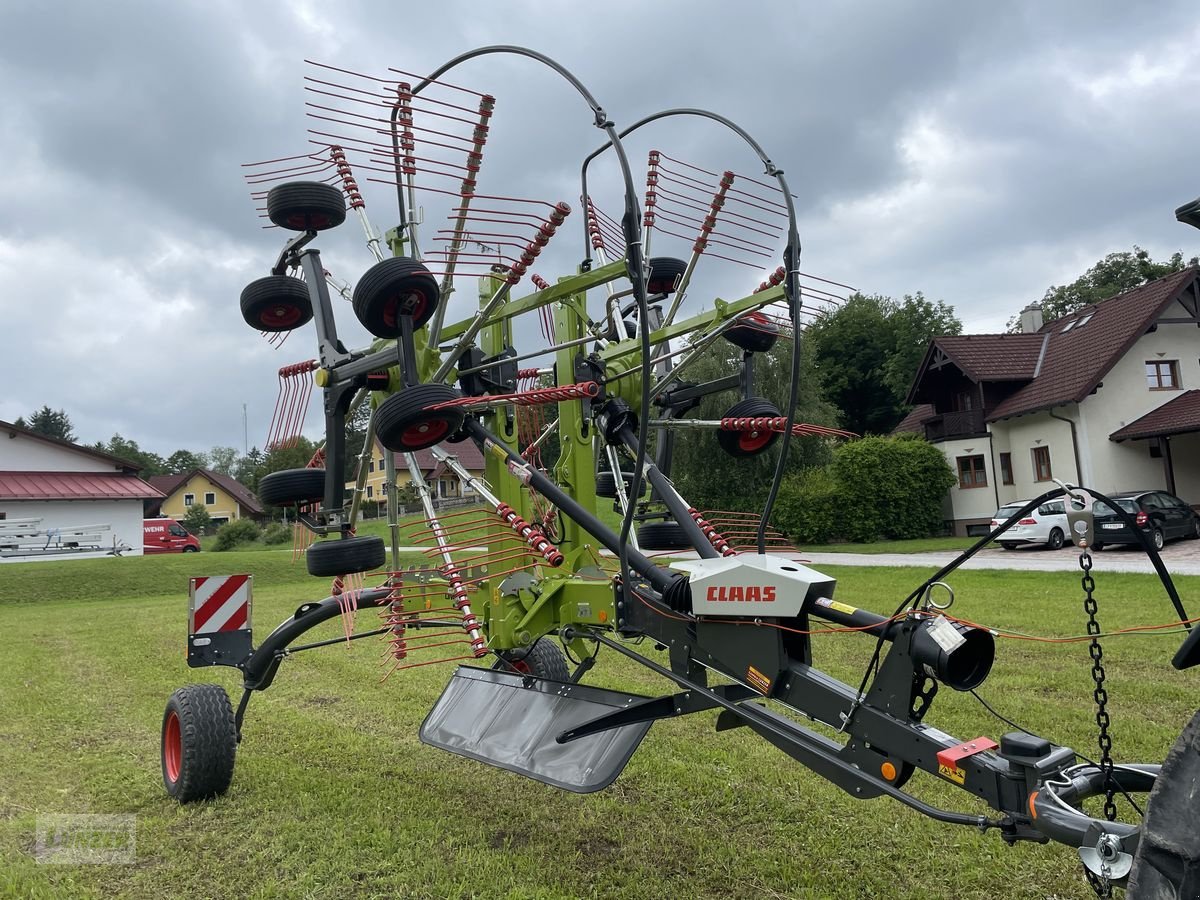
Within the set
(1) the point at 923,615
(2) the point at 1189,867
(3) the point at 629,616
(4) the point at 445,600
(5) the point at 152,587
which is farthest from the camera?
(5) the point at 152,587

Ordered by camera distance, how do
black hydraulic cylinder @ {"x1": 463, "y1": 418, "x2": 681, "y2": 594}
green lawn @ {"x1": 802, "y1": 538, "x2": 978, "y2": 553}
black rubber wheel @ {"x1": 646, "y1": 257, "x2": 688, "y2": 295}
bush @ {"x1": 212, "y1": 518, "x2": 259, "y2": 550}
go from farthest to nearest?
1. bush @ {"x1": 212, "y1": 518, "x2": 259, "y2": 550}
2. green lawn @ {"x1": 802, "y1": 538, "x2": 978, "y2": 553}
3. black rubber wheel @ {"x1": 646, "y1": 257, "x2": 688, "y2": 295}
4. black hydraulic cylinder @ {"x1": 463, "y1": 418, "x2": 681, "y2": 594}

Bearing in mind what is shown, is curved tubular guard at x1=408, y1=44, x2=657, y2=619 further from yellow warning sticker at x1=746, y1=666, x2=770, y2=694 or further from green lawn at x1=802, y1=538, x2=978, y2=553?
green lawn at x1=802, y1=538, x2=978, y2=553

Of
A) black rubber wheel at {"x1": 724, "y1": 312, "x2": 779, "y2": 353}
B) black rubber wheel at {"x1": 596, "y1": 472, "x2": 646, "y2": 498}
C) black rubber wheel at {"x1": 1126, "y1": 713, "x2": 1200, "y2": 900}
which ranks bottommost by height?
black rubber wheel at {"x1": 1126, "y1": 713, "x2": 1200, "y2": 900}

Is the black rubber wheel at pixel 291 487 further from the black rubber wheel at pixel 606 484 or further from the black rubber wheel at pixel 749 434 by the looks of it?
the black rubber wheel at pixel 749 434

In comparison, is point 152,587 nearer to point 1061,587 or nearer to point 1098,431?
point 1061,587

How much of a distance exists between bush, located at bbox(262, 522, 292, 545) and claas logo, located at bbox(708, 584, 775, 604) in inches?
1752

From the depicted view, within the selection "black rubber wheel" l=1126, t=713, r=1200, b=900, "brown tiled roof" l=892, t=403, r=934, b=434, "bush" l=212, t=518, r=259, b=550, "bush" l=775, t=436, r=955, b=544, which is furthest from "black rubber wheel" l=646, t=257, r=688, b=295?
"bush" l=212, t=518, r=259, b=550

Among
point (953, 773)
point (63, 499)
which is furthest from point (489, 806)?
point (63, 499)

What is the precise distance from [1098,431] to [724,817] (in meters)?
27.9

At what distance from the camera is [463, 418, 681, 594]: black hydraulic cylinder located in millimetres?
3730

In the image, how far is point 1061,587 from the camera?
13.3 meters

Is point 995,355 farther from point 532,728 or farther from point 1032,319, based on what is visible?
point 532,728

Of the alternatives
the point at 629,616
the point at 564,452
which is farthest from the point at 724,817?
the point at 564,452

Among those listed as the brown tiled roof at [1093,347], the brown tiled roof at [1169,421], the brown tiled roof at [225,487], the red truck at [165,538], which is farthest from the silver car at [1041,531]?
the brown tiled roof at [225,487]
